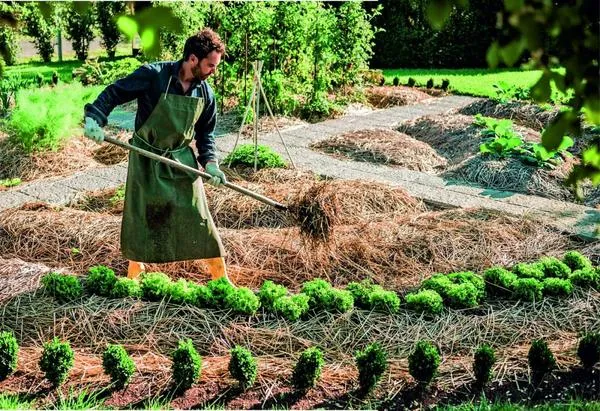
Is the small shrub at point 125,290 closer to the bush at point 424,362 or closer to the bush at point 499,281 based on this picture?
the bush at point 424,362

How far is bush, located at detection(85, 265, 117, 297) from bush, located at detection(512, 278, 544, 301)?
230 centimetres

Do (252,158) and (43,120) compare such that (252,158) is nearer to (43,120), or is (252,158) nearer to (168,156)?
(43,120)

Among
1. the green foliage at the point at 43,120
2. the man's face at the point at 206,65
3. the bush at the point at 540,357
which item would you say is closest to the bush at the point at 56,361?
the man's face at the point at 206,65

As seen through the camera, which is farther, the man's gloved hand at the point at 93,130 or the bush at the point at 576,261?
the bush at the point at 576,261

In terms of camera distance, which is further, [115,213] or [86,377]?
[115,213]

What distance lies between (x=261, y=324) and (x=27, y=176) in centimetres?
430

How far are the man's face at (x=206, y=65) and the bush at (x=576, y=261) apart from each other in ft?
8.19

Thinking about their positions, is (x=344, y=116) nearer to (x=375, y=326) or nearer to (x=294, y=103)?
(x=294, y=103)

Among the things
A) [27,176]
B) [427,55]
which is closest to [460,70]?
[427,55]

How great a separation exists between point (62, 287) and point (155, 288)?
0.51 metres

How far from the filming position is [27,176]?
26.5 feet

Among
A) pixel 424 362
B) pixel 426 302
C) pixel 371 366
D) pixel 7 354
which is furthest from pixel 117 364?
pixel 426 302

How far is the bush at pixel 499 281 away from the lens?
4957mm

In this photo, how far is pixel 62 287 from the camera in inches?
185
